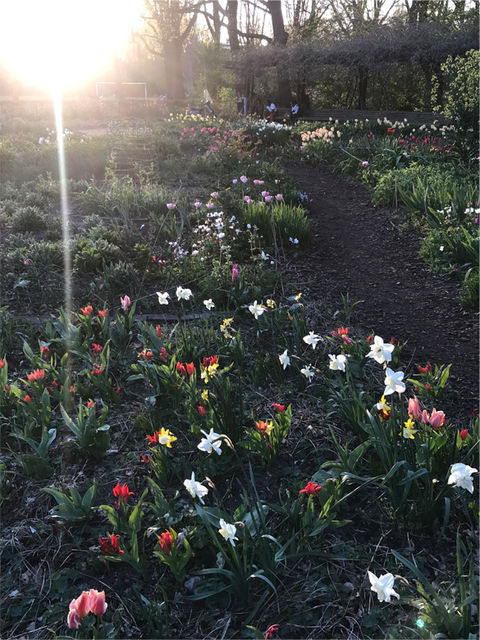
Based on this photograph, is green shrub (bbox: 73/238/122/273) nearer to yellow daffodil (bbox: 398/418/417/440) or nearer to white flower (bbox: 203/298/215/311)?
white flower (bbox: 203/298/215/311)

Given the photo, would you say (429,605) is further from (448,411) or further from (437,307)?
(437,307)

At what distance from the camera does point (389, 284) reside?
4344 mm

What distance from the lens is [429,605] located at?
1.49 meters

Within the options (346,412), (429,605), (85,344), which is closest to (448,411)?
(346,412)

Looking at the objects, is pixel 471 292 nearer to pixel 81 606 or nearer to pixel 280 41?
pixel 81 606

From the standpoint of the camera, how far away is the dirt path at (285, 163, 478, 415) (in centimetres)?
330

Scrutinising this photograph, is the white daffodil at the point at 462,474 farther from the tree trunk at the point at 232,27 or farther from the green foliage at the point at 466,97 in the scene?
the tree trunk at the point at 232,27

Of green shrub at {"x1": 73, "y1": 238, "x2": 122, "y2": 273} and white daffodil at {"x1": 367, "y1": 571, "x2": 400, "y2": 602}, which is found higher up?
green shrub at {"x1": 73, "y1": 238, "x2": 122, "y2": 273}

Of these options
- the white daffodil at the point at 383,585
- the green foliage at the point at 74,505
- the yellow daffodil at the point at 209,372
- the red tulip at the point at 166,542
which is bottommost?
the green foliage at the point at 74,505

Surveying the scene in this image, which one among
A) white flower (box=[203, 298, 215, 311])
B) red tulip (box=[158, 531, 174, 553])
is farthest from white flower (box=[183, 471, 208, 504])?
white flower (box=[203, 298, 215, 311])

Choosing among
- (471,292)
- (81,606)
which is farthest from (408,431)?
(471,292)

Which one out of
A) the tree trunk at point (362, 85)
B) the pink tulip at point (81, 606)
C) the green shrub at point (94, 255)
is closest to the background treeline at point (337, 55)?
the tree trunk at point (362, 85)

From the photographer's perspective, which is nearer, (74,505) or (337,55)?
(74,505)

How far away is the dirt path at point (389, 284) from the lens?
10.8 ft
